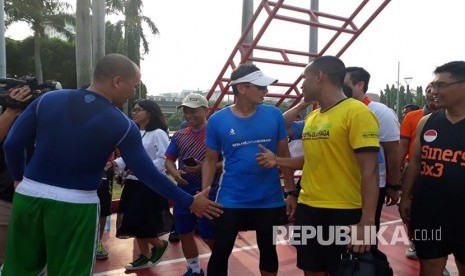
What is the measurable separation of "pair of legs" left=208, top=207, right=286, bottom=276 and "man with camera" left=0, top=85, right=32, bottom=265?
1.49 m

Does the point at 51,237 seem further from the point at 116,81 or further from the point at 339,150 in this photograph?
the point at 339,150

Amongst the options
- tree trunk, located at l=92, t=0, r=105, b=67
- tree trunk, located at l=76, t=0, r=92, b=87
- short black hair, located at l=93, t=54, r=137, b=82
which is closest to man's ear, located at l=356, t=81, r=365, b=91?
short black hair, located at l=93, t=54, r=137, b=82

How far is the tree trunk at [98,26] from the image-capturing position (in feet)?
34.0

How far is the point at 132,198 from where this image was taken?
4.54 metres

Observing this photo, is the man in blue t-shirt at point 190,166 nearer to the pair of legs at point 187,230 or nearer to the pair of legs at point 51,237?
the pair of legs at point 187,230

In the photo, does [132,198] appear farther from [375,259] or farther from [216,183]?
[375,259]

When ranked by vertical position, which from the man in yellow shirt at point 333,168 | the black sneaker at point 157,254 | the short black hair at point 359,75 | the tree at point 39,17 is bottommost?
the black sneaker at point 157,254

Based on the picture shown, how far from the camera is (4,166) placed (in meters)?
3.10

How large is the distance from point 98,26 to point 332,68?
9.13 meters

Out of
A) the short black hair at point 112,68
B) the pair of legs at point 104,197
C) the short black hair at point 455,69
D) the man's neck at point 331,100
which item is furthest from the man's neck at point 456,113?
the pair of legs at point 104,197

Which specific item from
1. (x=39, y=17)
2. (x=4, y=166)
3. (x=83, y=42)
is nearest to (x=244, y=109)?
(x=4, y=166)

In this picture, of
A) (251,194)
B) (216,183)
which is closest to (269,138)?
(251,194)

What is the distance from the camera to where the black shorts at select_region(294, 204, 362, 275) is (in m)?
2.67

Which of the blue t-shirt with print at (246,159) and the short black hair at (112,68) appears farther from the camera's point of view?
the blue t-shirt with print at (246,159)
